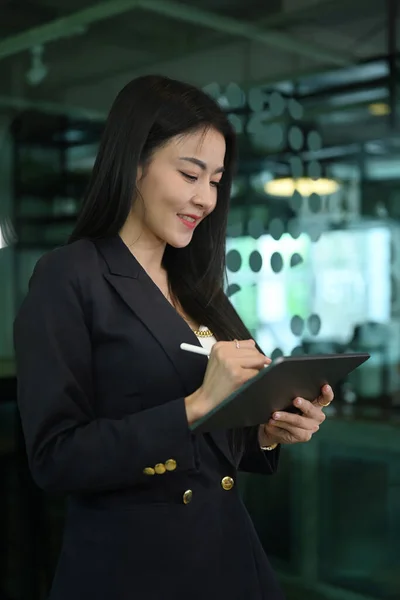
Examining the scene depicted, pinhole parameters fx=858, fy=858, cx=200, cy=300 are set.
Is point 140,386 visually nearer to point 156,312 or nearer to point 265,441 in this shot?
point 156,312

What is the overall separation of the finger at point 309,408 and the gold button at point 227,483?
0.18 meters

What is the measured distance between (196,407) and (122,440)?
4.8 inches

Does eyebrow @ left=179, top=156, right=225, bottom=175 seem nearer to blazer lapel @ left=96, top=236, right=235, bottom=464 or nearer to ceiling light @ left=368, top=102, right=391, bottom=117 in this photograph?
blazer lapel @ left=96, top=236, right=235, bottom=464

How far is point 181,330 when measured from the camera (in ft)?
4.79

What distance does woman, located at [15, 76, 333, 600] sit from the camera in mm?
1296

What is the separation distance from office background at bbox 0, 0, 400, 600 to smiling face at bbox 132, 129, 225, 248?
131cm

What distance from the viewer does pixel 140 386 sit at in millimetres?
1405

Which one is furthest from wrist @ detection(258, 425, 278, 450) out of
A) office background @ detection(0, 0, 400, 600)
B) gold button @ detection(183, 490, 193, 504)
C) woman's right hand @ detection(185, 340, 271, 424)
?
office background @ detection(0, 0, 400, 600)

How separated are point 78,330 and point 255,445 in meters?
0.47

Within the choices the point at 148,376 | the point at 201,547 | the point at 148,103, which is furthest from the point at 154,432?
the point at 148,103

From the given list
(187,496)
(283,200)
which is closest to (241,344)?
(187,496)

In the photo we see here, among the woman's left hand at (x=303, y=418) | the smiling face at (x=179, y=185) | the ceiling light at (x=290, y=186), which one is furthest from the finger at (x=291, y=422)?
the ceiling light at (x=290, y=186)

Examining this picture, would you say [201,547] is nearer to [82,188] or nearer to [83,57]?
[82,188]

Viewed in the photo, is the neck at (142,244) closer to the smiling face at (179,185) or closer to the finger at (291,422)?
the smiling face at (179,185)
